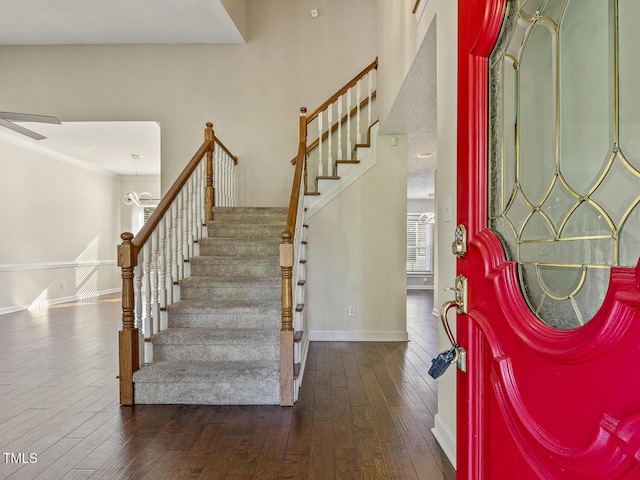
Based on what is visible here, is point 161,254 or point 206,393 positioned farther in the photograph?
point 161,254

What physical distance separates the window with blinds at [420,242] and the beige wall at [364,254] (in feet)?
21.4

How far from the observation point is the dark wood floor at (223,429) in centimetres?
190

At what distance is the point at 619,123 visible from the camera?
526 millimetres

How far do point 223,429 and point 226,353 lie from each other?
0.68 meters

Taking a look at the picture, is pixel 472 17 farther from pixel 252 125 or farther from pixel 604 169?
pixel 252 125

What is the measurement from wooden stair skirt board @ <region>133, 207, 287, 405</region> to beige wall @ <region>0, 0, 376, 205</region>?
5.86 ft

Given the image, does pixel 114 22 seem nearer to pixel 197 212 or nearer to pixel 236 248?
pixel 197 212

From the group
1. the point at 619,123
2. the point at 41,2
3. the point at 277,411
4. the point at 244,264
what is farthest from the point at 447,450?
the point at 41,2

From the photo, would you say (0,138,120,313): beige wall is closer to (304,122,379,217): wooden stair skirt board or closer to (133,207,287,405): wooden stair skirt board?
(133,207,287,405): wooden stair skirt board

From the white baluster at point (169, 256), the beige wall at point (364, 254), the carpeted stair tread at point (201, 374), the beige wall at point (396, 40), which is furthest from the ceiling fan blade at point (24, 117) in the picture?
the beige wall at point (396, 40)

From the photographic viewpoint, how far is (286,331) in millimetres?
2684

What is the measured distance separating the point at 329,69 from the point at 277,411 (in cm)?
489

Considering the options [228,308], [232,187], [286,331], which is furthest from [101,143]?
[286,331]

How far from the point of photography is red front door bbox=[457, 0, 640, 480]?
50 cm
